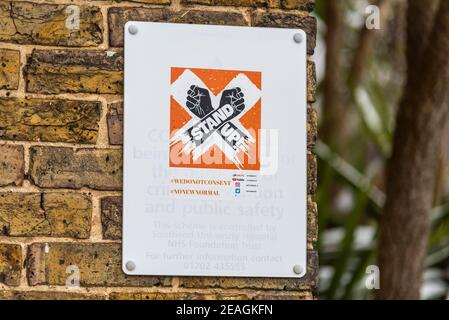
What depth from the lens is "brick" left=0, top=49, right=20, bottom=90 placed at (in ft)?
8.61

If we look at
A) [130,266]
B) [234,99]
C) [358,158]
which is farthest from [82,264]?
[358,158]

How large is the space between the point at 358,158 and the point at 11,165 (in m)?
4.01

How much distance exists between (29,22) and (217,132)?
55 cm

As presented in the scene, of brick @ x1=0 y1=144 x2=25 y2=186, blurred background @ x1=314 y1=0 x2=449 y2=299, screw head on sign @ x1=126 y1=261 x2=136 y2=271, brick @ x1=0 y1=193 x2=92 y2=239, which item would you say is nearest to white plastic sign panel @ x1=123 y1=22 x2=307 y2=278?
screw head on sign @ x1=126 y1=261 x2=136 y2=271

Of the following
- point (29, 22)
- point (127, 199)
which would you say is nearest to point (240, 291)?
point (127, 199)

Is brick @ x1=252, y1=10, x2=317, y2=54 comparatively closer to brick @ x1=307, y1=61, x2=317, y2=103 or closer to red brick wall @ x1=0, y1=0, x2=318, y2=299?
brick @ x1=307, y1=61, x2=317, y2=103

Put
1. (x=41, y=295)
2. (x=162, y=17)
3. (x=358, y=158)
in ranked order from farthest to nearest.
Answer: (x=358, y=158) → (x=162, y=17) → (x=41, y=295)

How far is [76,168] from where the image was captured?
103 inches

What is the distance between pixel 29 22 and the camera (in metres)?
2.64

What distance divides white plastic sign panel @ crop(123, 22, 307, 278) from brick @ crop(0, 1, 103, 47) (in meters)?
0.10

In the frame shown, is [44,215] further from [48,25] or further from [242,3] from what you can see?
[242,3]

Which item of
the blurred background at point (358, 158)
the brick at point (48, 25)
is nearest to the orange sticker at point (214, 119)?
the brick at point (48, 25)
